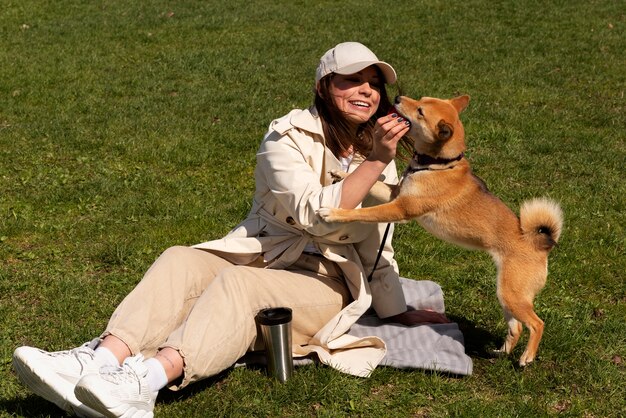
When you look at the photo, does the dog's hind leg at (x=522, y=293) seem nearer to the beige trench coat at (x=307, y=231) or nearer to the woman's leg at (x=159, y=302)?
the beige trench coat at (x=307, y=231)

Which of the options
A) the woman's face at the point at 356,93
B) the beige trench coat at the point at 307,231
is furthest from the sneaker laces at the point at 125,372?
the woman's face at the point at 356,93

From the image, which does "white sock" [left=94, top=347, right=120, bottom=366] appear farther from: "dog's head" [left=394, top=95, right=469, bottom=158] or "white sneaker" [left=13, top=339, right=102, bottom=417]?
"dog's head" [left=394, top=95, right=469, bottom=158]

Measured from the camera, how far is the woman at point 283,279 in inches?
129

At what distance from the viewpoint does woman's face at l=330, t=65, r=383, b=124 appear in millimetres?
4004

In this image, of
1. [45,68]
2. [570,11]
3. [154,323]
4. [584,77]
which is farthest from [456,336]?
[570,11]

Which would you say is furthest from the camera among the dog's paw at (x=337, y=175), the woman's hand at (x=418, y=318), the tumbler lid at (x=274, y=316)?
the woman's hand at (x=418, y=318)

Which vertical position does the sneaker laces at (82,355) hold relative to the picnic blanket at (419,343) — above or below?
above

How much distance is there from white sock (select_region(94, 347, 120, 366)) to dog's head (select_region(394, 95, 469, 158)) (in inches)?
74.2

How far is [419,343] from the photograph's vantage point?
4.12 meters

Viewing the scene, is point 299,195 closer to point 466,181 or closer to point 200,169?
point 466,181

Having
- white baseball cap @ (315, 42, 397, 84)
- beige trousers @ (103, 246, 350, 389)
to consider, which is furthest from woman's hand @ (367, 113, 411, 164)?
beige trousers @ (103, 246, 350, 389)

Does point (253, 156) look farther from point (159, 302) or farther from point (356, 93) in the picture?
point (159, 302)

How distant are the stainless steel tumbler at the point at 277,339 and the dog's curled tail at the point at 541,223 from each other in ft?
4.24

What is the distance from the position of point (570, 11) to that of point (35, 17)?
9.84 metres
